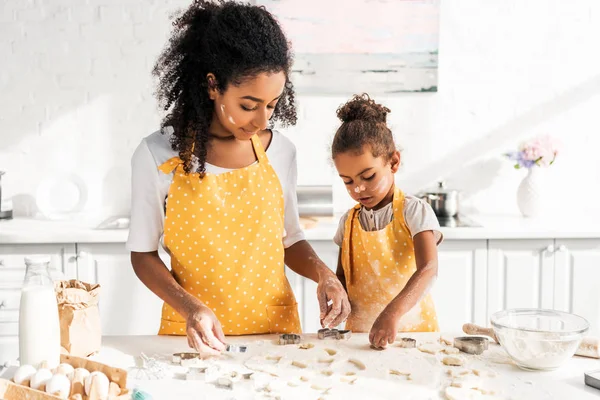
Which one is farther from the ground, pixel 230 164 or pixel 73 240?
pixel 230 164

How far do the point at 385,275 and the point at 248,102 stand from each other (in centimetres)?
66

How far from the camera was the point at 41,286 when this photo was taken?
141 cm

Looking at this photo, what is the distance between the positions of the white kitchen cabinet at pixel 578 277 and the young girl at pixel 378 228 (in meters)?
1.44

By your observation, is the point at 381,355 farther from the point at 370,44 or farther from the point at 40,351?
the point at 370,44

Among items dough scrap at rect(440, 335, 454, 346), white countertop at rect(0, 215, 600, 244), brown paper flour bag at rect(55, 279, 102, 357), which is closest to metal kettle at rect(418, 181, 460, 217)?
white countertop at rect(0, 215, 600, 244)

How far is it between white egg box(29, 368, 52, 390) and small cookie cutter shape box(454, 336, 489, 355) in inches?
34.5

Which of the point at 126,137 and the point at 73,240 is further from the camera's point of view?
the point at 126,137

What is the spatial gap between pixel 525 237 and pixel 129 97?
2.04 meters

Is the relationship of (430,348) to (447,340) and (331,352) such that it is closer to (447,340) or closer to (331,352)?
(447,340)

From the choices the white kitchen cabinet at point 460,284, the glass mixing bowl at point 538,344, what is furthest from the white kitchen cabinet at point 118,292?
the glass mixing bowl at point 538,344

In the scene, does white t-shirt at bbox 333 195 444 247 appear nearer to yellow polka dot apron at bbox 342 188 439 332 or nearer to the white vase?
yellow polka dot apron at bbox 342 188 439 332

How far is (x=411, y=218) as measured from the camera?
2010 mm

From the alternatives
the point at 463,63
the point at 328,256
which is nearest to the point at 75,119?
the point at 328,256

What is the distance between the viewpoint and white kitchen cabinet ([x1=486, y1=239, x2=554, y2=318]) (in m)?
3.27
